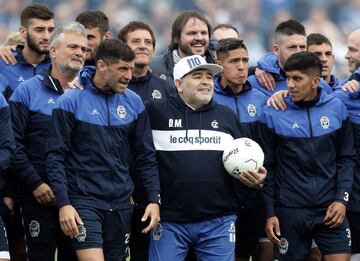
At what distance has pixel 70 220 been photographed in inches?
339

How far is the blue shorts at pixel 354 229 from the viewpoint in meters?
9.96

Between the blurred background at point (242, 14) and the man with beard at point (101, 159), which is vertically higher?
the blurred background at point (242, 14)

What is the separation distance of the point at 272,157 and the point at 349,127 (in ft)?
2.64

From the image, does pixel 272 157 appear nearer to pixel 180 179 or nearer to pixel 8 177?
pixel 180 179

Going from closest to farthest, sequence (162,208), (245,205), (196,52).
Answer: (162,208) < (245,205) < (196,52)

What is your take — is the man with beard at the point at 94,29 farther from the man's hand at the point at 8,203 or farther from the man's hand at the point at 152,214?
the man's hand at the point at 152,214

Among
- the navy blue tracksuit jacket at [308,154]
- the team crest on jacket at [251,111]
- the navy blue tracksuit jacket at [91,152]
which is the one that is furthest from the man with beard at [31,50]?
the navy blue tracksuit jacket at [308,154]

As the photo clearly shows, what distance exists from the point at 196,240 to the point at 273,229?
32.2 inches

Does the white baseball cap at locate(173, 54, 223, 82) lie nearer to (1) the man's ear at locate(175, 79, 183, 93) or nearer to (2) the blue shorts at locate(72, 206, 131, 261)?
(1) the man's ear at locate(175, 79, 183, 93)

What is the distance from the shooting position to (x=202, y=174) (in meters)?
9.15

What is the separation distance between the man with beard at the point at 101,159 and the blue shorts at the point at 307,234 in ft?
4.52

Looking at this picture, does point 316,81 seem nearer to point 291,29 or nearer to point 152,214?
point 291,29

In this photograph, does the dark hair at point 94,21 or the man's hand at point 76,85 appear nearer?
the man's hand at point 76,85

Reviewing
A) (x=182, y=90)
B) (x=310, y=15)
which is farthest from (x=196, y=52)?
(x=310, y=15)
